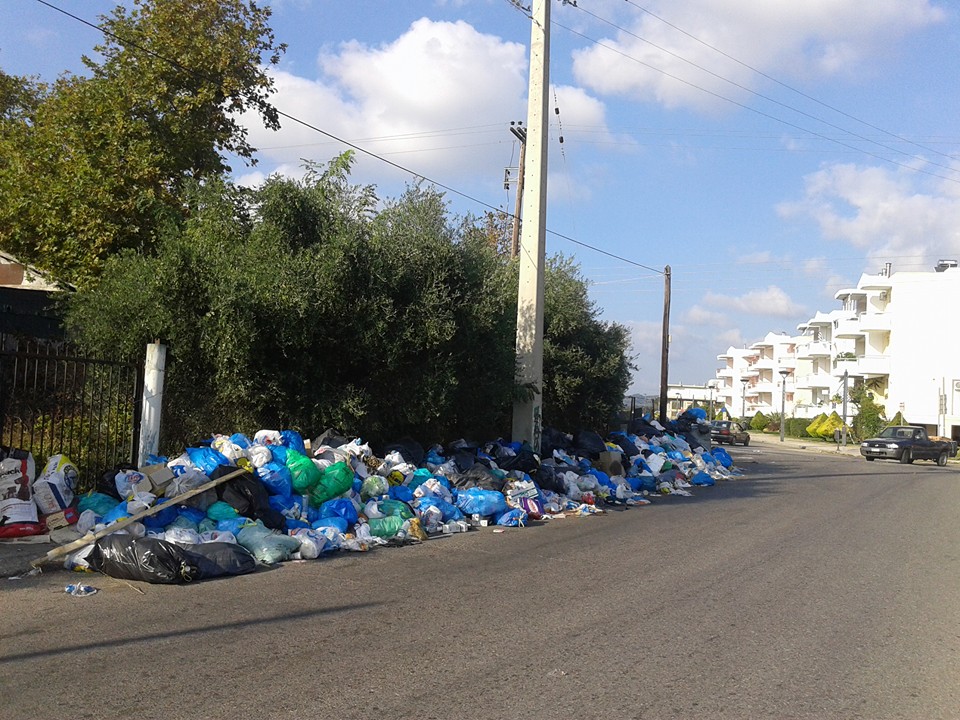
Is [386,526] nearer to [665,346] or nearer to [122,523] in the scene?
[122,523]

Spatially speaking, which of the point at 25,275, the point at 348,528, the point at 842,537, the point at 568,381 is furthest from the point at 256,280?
the point at 568,381

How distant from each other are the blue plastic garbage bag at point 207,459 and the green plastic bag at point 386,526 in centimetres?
187

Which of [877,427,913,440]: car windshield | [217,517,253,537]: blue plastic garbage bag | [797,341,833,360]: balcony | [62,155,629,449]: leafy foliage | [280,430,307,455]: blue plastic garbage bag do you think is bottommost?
[217,517,253,537]: blue plastic garbage bag

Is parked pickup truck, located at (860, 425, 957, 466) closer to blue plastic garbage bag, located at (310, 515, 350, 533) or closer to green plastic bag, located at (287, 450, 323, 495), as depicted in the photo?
green plastic bag, located at (287, 450, 323, 495)

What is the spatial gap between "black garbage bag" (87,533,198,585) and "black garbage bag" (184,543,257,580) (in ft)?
0.36

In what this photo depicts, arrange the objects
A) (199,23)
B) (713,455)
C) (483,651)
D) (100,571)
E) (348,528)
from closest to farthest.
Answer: (483,651) < (100,571) < (348,528) < (199,23) < (713,455)

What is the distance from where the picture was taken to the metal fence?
11078 mm

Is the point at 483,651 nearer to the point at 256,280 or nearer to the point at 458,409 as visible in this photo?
the point at 256,280

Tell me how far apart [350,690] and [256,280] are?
26.9 feet

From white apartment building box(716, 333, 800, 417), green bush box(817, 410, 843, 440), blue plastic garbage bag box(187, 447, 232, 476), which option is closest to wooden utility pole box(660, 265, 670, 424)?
blue plastic garbage bag box(187, 447, 232, 476)

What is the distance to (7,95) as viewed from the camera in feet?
74.0

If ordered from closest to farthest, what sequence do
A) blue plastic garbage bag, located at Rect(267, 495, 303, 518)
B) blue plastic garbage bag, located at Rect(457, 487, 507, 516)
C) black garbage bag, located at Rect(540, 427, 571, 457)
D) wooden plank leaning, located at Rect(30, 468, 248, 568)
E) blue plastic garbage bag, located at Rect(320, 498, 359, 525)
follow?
wooden plank leaning, located at Rect(30, 468, 248, 568) → blue plastic garbage bag, located at Rect(267, 495, 303, 518) → blue plastic garbage bag, located at Rect(320, 498, 359, 525) → blue plastic garbage bag, located at Rect(457, 487, 507, 516) → black garbage bag, located at Rect(540, 427, 571, 457)

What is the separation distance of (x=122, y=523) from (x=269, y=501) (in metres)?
1.99

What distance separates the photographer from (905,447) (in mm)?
36156
